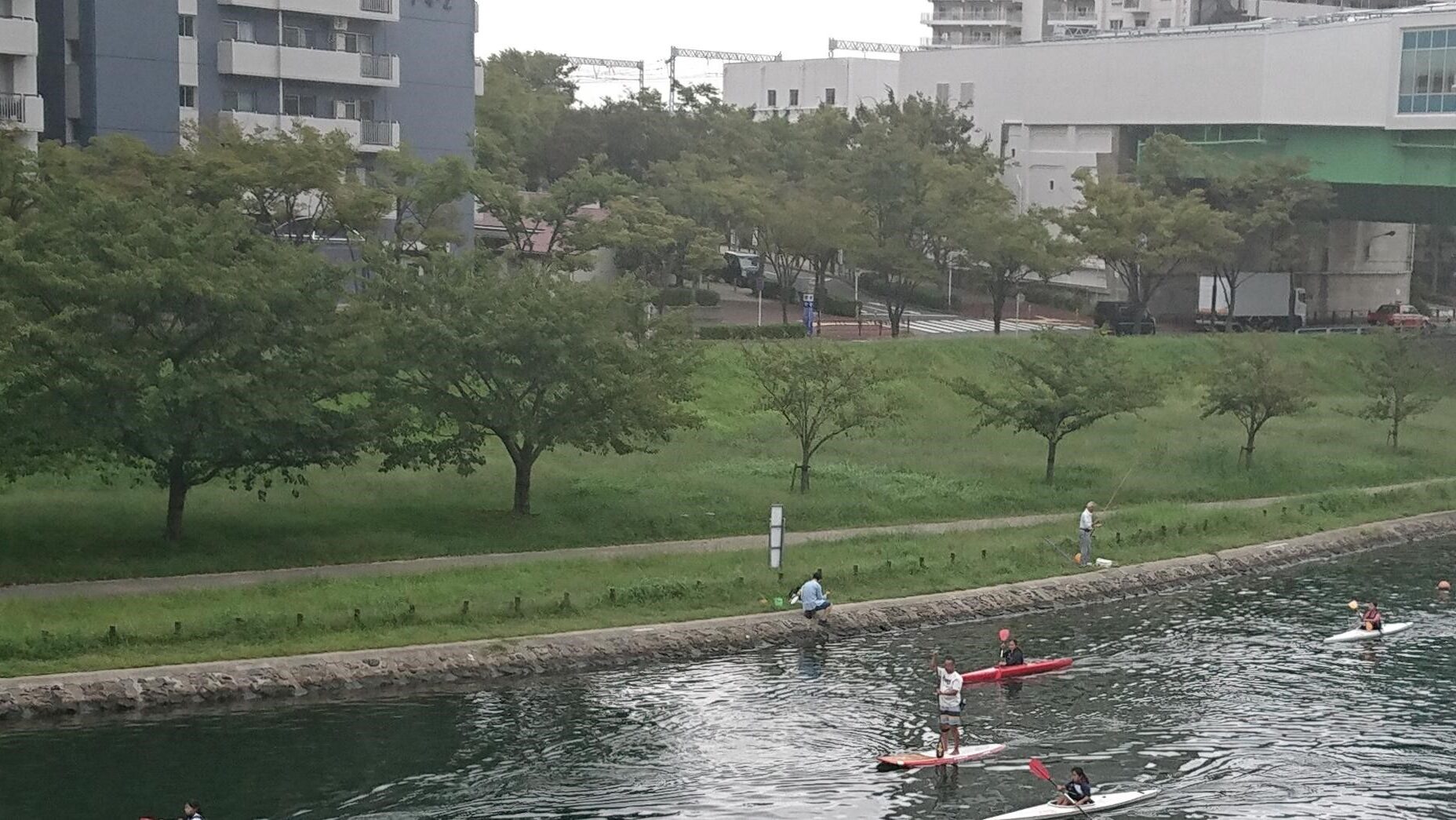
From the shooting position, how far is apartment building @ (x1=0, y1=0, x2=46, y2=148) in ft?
204

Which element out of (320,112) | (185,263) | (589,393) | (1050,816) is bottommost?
(1050,816)

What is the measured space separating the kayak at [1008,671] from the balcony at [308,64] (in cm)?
5004

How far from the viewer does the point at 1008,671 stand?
3444 centimetres

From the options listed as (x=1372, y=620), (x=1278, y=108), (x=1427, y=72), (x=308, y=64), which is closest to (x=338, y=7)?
(x=308, y=64)

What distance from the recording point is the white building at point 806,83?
133625 millimetres

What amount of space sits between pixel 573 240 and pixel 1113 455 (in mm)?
25894

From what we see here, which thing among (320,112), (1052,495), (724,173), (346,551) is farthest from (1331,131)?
(346,551)

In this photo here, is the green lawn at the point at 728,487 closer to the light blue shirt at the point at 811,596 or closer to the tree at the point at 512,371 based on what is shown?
the tree at the point at 512,371

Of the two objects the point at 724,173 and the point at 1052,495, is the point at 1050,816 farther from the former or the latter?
the point at 724,173

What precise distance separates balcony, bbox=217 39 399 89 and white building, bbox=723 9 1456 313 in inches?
1496

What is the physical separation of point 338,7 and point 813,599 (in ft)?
158

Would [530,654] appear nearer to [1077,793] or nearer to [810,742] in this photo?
[810,742]

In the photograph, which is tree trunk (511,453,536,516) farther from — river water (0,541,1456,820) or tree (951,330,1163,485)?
A: tree (951,330,1163,485)

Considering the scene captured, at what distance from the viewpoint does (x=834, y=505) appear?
47.0 m
